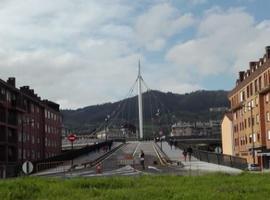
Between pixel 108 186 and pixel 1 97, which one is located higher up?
pixel 1 97

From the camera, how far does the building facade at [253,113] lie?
94.8 metres

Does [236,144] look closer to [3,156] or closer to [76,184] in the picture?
[3,156]

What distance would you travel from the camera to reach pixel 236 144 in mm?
123500

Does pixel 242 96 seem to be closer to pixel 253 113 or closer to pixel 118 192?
pixel 253 113

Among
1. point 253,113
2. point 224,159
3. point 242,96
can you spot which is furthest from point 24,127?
point 224,159

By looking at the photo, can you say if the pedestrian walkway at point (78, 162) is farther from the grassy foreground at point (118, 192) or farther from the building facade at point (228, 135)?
the grassy foreground at point (118, 192)

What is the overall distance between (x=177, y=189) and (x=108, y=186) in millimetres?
4807

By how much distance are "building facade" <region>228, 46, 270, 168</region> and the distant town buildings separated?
3736 cm

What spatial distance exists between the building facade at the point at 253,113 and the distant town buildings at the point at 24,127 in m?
37.4

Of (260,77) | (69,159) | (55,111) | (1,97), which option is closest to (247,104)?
(260,77)

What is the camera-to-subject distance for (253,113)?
104 m

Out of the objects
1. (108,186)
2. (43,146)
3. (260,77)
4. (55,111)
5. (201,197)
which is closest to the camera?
(201,197)

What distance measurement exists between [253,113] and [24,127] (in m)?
43.3

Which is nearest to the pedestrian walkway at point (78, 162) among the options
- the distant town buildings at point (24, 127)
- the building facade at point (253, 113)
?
the distant town buildings at point (24, 127)
